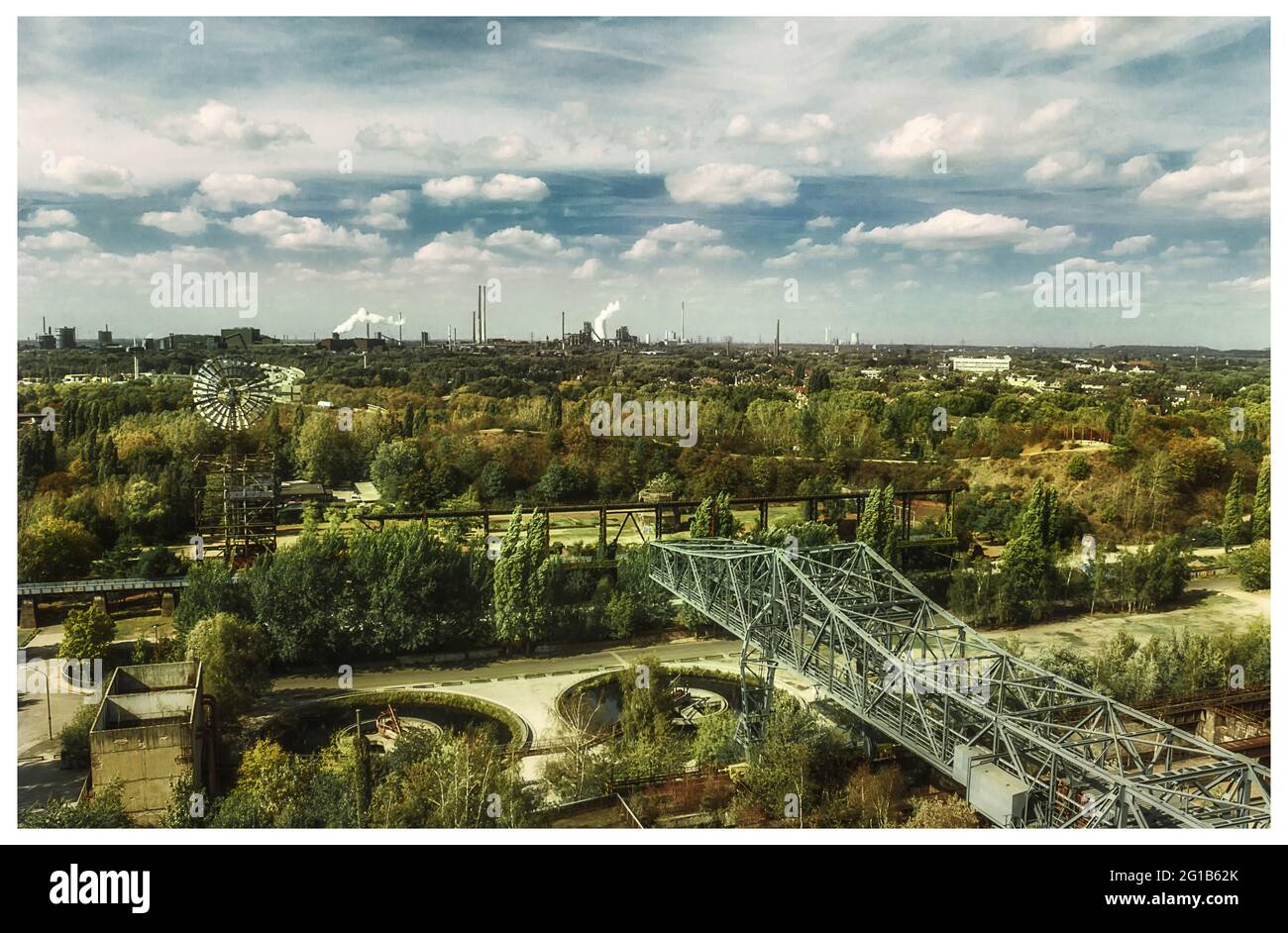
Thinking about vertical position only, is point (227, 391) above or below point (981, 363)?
below

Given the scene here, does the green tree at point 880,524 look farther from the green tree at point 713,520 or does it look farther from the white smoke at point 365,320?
the white smoke at point 365,320

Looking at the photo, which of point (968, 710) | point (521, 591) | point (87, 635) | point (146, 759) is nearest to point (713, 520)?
point (521, 591)

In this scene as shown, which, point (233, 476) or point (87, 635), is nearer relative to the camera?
point (87, 635)

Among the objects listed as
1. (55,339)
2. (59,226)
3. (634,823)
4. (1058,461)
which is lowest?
(634,823)

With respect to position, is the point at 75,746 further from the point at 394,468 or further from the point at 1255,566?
the point at 1255,566
